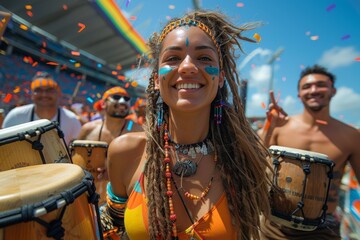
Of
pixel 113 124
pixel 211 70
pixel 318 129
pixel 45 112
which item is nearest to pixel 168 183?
pixel 211 70

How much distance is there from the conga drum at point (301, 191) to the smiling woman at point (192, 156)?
0.30 m

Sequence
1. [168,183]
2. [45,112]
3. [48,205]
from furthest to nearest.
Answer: [45,112]
[168,183]
[48,205]

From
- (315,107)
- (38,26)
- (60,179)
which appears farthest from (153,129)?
(38,26)

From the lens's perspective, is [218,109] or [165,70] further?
[218,109]

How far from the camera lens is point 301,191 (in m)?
2.09

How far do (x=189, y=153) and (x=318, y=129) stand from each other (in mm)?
2473

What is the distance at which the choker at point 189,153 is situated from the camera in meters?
1.74

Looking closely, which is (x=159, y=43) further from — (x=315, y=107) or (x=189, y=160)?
(x=315, y=107)

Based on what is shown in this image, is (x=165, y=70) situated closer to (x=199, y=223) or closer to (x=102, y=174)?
(x=199, y=223)

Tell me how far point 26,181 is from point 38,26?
25.0 metres

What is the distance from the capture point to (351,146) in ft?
10.6

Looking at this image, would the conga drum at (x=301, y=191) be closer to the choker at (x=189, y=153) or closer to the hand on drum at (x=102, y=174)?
the choker at (x=189, y=153)

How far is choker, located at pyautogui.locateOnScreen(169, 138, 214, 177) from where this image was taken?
174cm

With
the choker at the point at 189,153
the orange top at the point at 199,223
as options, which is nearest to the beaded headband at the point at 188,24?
the choker at the point at 189,153
